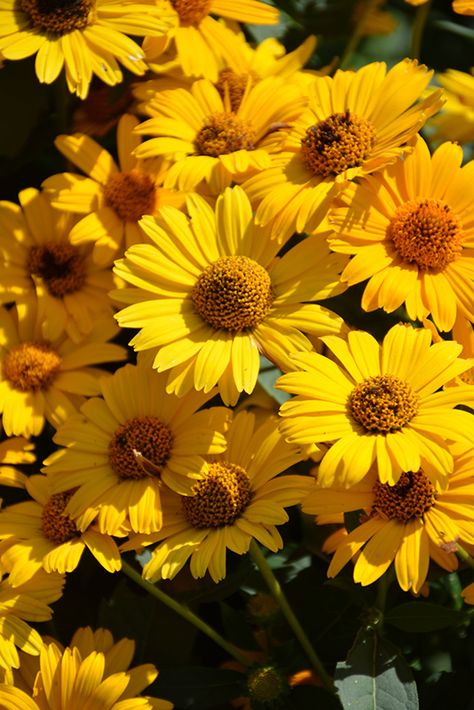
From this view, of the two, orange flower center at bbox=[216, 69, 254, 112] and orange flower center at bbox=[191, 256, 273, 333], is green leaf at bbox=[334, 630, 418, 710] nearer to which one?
orange flower center at bbox=[191, 256, 273, 333]

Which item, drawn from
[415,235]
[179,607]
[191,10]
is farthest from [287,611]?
[191,10]

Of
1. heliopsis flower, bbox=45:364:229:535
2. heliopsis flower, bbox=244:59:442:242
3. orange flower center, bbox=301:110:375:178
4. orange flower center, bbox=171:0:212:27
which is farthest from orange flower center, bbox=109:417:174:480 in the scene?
orange flower center, bbox=171:0:212:27

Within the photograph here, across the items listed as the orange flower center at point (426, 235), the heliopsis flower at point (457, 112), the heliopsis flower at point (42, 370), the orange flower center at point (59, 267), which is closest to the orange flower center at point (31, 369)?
the heliopsis flower at point (42, 370)

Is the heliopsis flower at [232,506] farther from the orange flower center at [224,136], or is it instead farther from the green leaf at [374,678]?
the orange flower center at [224,136]

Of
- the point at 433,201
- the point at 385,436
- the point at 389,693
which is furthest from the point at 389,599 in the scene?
the point at 433,201

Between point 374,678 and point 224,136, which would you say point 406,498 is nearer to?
point 374,678
